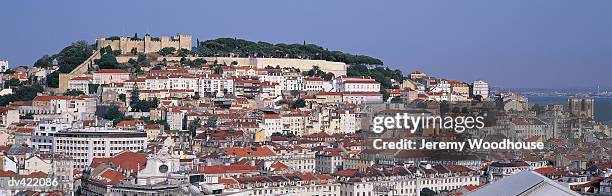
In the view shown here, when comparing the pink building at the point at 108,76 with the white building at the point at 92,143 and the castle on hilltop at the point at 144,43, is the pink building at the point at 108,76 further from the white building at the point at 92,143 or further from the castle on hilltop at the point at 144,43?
the white building at the point at 92,143

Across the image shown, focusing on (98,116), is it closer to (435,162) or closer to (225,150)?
(225,150)

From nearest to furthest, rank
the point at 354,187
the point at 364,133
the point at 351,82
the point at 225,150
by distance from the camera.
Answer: the point at 354,187 → the point at 225,150 → the point at 364,133 → the point at 351,82

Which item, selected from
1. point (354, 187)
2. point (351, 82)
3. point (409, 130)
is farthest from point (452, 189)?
point (351, 82)

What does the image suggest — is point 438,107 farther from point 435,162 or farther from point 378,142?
point 435,162

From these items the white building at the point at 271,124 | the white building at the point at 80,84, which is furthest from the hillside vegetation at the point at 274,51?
the white building at the point at 271,124

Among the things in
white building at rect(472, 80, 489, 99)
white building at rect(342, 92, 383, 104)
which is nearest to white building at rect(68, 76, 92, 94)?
white building at rect(342, 92, 383, 104)

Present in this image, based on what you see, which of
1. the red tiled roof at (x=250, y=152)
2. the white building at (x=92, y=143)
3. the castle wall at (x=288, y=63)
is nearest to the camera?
the red tiled roof at (x=250, y=152)

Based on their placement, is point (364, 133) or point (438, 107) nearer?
point (364, 133)

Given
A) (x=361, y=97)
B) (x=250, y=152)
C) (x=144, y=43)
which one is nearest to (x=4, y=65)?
(x=144, y=43)

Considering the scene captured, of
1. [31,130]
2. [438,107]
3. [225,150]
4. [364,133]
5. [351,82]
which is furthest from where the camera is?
[351,82]
